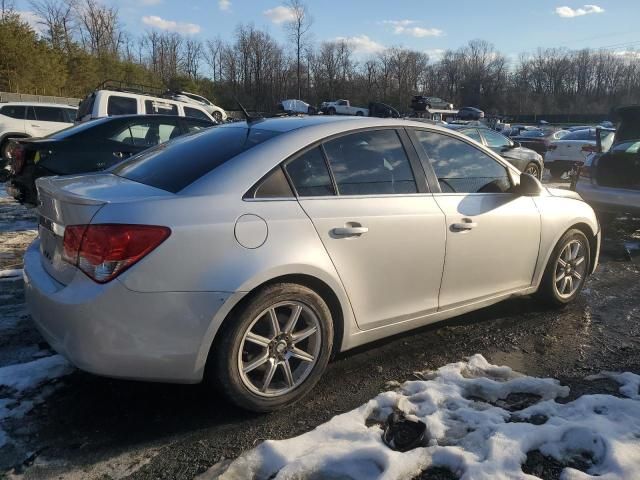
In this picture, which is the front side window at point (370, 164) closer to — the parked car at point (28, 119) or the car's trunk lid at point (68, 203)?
the car's trunk lid at point (68, 203)

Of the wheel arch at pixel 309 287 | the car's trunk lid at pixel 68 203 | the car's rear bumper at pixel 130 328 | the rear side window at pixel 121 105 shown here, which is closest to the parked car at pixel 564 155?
the rear side window at pixel 121 105

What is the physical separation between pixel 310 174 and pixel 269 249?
1.96 ft

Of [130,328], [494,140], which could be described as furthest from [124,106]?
[130,328]

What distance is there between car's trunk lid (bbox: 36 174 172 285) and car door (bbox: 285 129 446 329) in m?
0.88

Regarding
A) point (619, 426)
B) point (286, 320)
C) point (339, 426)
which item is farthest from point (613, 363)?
point (286, 320)

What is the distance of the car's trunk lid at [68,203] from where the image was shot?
2.67 m

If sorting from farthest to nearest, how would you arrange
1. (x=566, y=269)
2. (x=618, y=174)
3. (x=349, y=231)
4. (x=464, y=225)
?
(x=618, y=174) < (x=566, y=269) < (x=464, y=225) < (x=349, y=231)

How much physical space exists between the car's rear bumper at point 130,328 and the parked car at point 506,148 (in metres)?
10.5

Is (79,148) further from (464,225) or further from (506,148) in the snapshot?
(506,148)

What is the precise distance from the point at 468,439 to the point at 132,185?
218cm

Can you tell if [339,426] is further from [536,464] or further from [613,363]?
[613,363]

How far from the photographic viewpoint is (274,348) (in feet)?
9.66

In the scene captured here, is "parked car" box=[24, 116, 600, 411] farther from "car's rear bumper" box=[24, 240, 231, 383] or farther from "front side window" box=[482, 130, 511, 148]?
"front side window" box=[482, 130, 511, 148]

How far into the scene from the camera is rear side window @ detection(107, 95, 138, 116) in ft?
37.6
